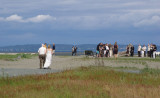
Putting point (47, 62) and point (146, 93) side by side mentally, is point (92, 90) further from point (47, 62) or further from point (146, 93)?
point (47, 62)

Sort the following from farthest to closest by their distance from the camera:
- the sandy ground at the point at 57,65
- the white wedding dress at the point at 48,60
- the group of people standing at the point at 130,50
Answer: the group of people standing at the point at 130,50, the white wedding dress at the point at 48,60, the sandy ground at the point at 57,65

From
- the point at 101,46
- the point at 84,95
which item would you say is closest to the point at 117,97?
the point at 84,95

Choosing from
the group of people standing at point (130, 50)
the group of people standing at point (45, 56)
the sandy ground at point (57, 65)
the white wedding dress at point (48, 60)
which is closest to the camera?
the sandy ground at point (57, 65)

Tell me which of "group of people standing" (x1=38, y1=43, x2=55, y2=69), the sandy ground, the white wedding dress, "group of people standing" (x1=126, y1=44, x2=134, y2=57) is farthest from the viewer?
"group of people standing" (x1=126, y1=44, x2=134, y2=57)

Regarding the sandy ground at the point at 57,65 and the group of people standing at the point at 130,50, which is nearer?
the sandy ground at the point at 57,65

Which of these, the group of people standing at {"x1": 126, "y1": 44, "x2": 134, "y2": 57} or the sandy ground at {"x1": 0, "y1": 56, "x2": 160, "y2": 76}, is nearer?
the sandy ground at {"x1": 0, "y1": 56, "x2": 160, "y2": 76}

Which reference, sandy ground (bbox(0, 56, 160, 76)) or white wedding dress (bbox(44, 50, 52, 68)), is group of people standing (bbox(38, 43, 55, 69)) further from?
sandy ground (bbox(0, 56, 160, 76))

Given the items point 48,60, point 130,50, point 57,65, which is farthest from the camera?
point 130,50

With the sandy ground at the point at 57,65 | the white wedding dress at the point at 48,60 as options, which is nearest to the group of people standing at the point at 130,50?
the sandy ground at the point at 57,65

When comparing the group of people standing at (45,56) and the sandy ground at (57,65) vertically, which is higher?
the group of people standing at (45,56)

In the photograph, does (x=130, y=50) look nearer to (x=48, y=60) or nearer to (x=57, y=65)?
(x=57, y=65)

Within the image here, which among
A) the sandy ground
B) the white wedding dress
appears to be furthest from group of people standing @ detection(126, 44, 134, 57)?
the white wedding dress

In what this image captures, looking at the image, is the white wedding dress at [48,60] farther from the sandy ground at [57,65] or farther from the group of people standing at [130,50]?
the group of people standing at [130,50]

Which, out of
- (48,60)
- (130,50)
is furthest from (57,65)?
(130,50)
